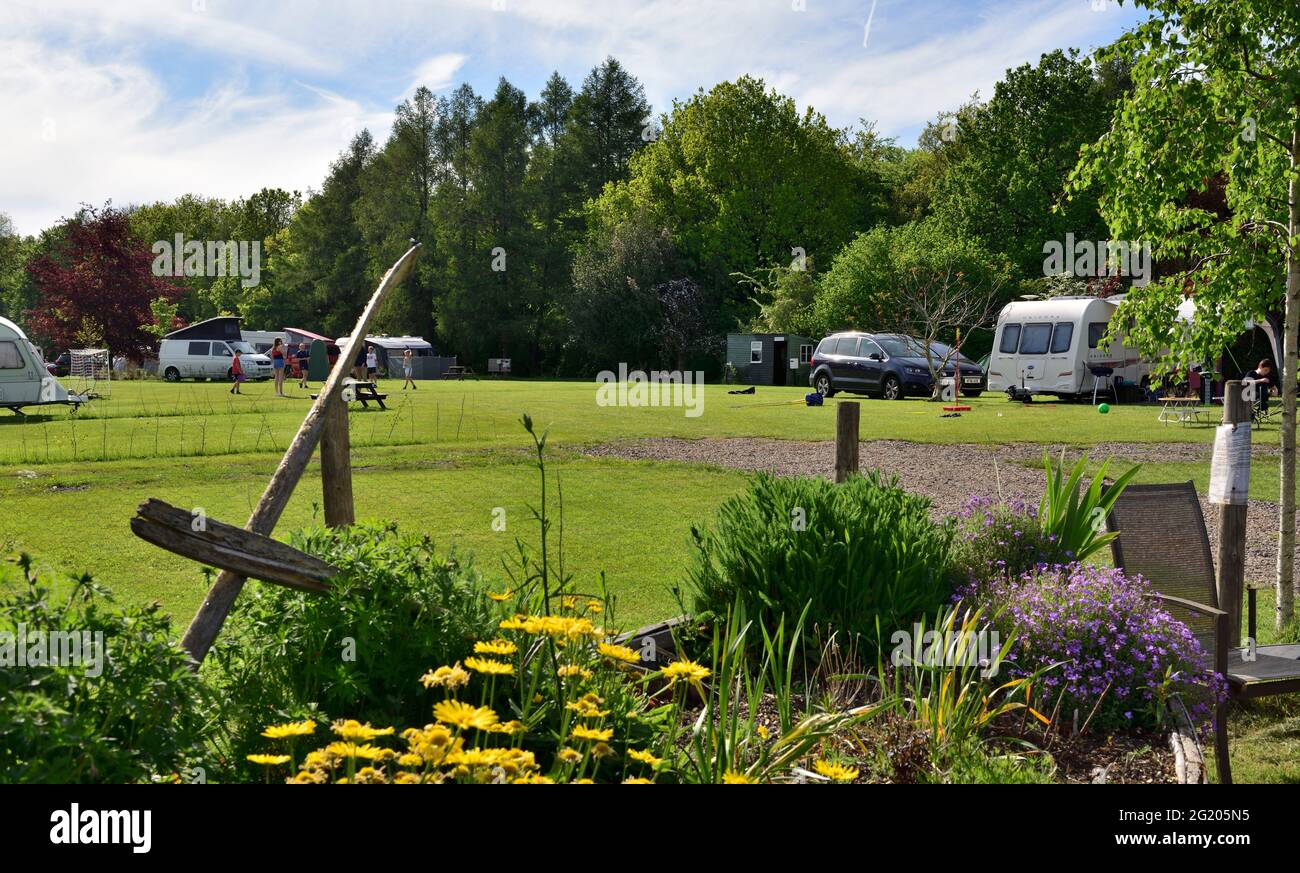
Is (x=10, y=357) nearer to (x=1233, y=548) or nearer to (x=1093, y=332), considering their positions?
(x=1233, y=548)

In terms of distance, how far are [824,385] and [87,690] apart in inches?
1234

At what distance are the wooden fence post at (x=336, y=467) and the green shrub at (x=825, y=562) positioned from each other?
5.16 ft

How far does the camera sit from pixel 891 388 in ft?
103

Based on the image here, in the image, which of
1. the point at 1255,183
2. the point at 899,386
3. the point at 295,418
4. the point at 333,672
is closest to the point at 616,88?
the point at 899,386

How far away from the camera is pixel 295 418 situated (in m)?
22.4

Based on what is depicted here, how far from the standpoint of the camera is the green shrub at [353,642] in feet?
10.8

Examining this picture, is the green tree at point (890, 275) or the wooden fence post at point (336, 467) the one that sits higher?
the green tree at point (890, 275)

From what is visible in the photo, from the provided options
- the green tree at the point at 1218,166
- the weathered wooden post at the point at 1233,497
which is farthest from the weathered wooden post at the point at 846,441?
the green tree at the point at 1218,166

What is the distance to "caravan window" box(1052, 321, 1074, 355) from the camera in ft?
97.9

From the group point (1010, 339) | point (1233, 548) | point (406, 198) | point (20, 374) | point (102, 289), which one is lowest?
point (1233, 548)

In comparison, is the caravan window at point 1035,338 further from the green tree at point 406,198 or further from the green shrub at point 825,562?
the green tree at point 406,198

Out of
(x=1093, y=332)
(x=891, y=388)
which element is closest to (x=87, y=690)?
(x=891, y=388)

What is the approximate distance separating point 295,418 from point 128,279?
29.6m
